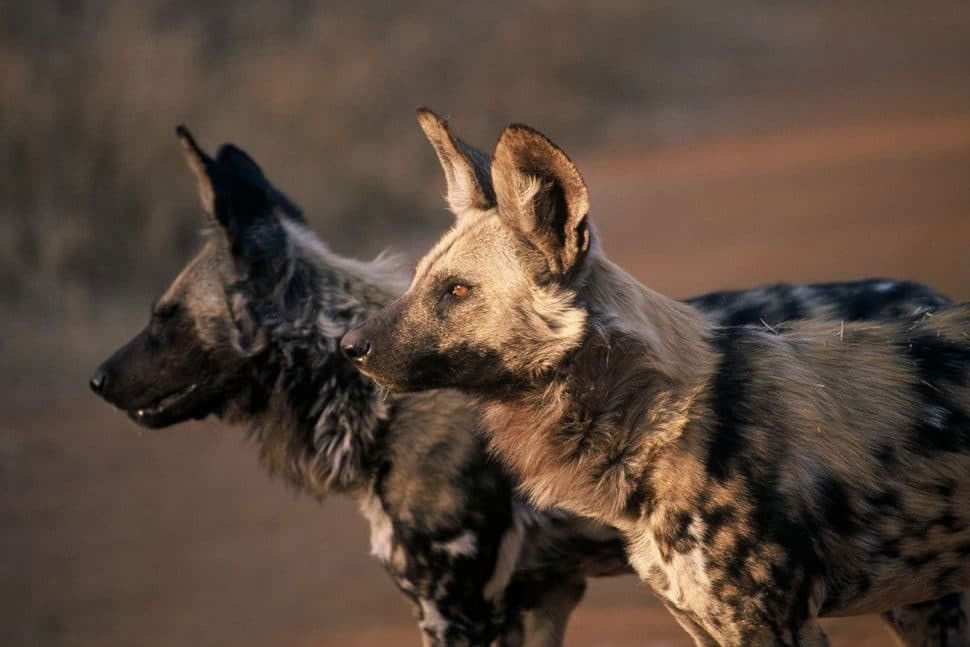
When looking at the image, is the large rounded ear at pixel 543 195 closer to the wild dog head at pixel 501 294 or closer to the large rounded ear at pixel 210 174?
the wild dog head at pixel 501 294

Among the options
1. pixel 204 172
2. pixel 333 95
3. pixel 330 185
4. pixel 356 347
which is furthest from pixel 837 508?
pixel 333 95

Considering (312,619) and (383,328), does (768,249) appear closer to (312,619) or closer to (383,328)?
(312,619)

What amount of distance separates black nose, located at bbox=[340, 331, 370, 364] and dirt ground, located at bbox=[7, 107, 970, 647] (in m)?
2.16

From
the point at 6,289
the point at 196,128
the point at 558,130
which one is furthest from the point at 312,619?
the point at 558,130

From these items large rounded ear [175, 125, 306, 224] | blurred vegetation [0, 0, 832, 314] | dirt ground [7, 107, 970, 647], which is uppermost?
blurred vegetation [0, 0, 832, 314]

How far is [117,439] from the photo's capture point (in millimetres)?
7809

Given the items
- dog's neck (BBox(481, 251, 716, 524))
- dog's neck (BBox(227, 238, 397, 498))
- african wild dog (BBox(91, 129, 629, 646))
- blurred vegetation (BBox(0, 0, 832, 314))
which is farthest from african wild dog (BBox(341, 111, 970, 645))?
blurred vegetation (BBox(0, 0, 832, 314))

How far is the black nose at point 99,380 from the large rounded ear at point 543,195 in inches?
63.1

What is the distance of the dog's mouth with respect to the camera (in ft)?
13.4

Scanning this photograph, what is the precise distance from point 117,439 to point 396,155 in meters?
4.91

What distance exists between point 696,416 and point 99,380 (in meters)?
1.91

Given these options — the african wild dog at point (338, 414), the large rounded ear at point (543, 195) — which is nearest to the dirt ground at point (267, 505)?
the african wild dog at point (338, 414)

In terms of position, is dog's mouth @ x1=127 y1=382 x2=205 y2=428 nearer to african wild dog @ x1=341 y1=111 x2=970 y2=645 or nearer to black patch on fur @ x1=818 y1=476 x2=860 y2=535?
african wild dog @ x1=341 y1=111 x2=970 y2=645

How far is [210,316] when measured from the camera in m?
4.08
